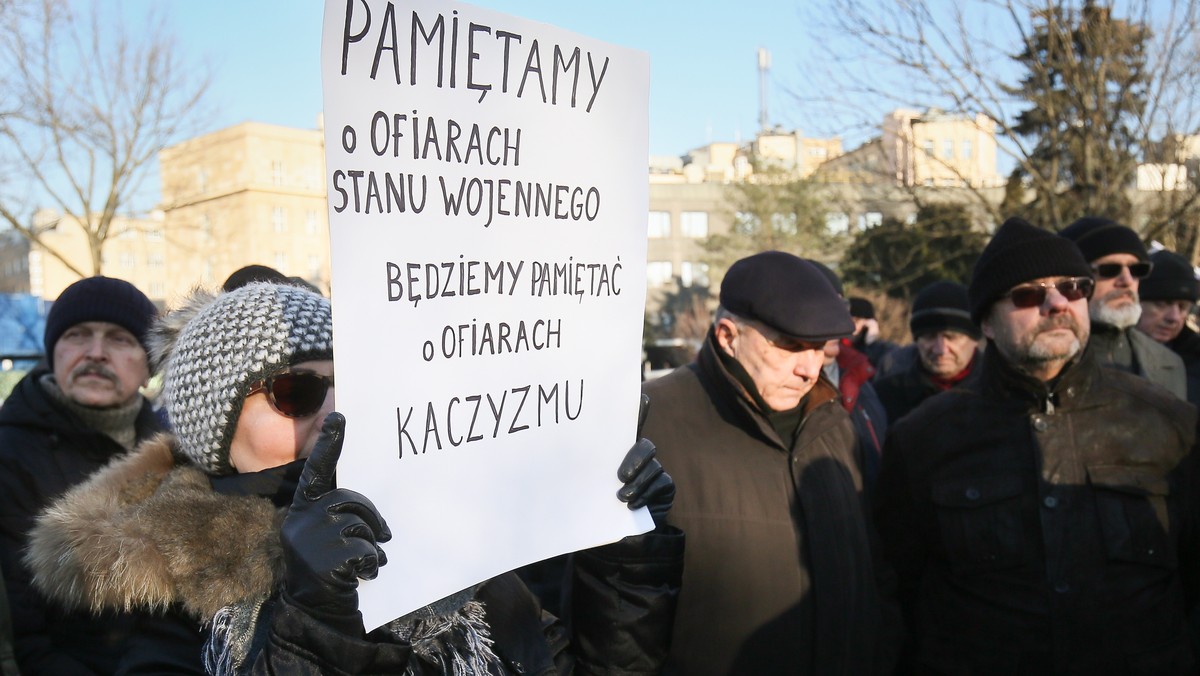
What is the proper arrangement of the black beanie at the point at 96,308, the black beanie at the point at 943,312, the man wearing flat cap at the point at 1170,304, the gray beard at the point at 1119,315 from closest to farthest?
1. the black beanie at the point at 96,308
2. the gray beard at the point at 1119,315
3. the man wearing flat cap at the point at 1170,304
4. the black beanie at the point at 943,312

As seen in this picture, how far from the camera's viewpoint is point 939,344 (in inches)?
219

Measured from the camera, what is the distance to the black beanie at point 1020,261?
118 inches

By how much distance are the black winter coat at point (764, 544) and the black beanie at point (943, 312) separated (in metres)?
2.87

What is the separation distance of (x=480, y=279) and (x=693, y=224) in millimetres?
48745

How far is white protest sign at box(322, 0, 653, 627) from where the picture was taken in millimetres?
1464

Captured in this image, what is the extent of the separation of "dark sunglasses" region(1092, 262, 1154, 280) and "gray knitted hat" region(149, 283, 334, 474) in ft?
12.0

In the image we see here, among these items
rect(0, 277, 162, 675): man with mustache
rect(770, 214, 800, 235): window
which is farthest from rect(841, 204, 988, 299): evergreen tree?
rect(770, 214, 800, 235): window

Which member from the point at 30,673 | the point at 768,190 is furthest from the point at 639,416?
the point at 768,190

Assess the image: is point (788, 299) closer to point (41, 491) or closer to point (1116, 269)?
point (1116, 269)

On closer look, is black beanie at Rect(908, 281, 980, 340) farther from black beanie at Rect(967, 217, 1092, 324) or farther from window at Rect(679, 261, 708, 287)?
window at Rect(679, 261, 708, 287)

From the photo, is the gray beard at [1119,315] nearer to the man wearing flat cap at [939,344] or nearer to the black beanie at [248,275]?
the man wearing flat cap at [939,344]

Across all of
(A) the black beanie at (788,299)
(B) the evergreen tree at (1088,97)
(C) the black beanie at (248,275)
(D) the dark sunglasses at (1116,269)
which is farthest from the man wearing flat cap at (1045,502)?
(B) the evergreen tree at (1088,97)

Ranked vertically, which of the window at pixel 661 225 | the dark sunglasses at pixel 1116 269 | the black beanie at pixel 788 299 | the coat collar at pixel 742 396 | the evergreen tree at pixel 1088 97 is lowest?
the coat collar at pixel 742 396

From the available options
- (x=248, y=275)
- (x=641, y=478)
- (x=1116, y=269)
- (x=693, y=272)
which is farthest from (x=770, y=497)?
(x=693, y=272)
